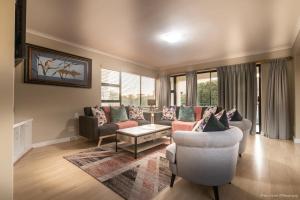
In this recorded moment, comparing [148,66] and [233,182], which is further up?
[148,66]

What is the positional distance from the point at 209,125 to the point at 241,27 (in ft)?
7.89

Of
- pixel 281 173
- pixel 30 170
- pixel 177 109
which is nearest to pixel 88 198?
pixel 30 170

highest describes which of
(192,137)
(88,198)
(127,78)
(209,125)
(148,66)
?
(148,66)

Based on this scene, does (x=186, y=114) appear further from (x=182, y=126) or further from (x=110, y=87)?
(x=110, y=87)

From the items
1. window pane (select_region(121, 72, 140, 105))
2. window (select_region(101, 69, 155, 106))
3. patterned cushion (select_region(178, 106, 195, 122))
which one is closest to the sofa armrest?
window (select_region(101, 69, 155, 106))

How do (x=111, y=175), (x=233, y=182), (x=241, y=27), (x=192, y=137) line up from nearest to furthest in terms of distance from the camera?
1. (x=192, y=137)
2. (x=233, y=182)
3. (x=111, y=175)
4. (x=241, y=27)

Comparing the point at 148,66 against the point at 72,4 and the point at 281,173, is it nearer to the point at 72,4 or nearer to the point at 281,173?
the point at 72,4

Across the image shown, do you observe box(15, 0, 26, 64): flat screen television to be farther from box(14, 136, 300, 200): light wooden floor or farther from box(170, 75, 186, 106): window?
box(170, 75, 186, 106): window

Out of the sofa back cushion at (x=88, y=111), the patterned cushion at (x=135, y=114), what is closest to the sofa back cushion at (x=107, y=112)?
the sofa back cushion at (x=88, y=111)

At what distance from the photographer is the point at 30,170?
233cm

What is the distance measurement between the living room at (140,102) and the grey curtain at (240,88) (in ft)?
0.09

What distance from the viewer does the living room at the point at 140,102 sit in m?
1.69

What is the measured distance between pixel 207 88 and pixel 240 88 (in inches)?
43.4

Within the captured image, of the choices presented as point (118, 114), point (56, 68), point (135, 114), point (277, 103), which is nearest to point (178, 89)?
point (135, 114)
